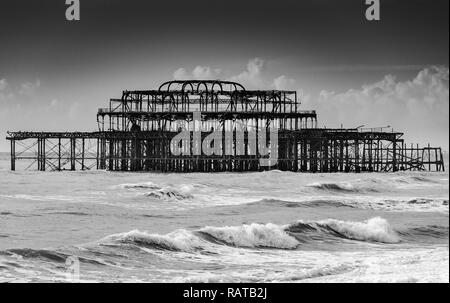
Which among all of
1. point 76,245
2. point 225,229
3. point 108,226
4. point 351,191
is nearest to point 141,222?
point 108,226

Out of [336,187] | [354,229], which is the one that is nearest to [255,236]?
[354,229]

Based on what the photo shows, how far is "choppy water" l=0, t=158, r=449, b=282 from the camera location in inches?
445

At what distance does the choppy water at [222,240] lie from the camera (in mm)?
11312

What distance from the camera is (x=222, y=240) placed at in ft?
51.9

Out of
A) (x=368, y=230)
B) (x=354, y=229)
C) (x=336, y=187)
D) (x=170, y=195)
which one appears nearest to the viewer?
(x=368, y=230)

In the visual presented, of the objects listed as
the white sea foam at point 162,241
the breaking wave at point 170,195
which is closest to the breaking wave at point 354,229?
the white sea foam at point 162,241

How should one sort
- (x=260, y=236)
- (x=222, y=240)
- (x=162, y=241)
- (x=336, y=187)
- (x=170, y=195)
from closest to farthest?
(x=162, y=241)
(x=222, y=240)
(x=260, y=236)
(x=170, y=195)
(x=336, y=187)

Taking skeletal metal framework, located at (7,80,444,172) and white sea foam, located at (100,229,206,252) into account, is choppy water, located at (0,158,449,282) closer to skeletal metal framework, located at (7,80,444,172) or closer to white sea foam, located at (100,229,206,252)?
white sea foam, located at (100,229,206,252)

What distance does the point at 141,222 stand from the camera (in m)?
20.5

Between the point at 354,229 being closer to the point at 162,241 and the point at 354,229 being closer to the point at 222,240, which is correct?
the point at 222,240

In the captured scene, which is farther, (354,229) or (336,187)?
(336,187)
